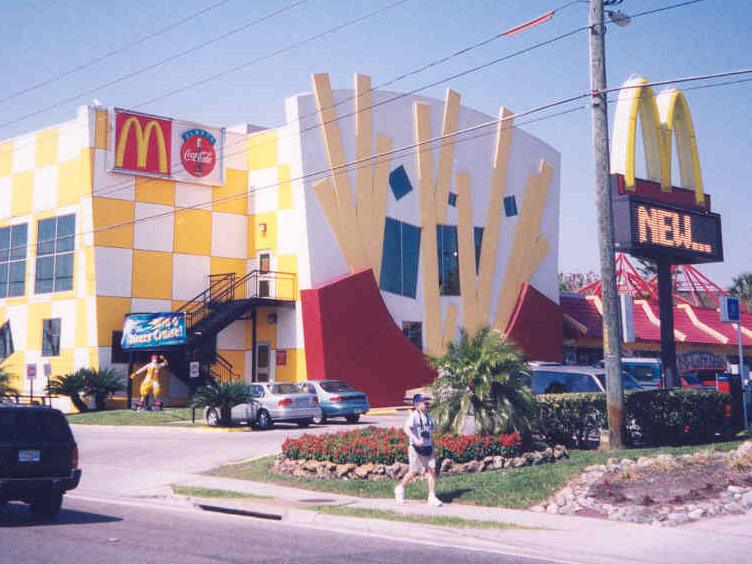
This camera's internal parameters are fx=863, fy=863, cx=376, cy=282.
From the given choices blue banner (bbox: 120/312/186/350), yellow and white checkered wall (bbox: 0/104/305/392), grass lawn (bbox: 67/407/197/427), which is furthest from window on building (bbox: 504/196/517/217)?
grass lawn (bbox: 67/407/197/427)

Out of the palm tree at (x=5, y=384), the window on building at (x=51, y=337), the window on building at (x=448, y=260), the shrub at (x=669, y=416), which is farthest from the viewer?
the window on building at (x=448, y=260)

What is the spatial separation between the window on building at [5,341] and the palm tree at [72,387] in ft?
23.5

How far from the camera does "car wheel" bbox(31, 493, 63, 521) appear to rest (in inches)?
494

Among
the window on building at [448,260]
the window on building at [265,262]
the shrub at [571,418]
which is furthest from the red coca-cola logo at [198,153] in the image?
the shrub at [571,418]

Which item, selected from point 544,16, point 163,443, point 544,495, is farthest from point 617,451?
point 163,443

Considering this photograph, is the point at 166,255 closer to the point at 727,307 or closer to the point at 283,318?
the point at 283,318

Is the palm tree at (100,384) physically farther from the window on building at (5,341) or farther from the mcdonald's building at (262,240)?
the window on building at (5,341)

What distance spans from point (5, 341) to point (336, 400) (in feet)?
66.9

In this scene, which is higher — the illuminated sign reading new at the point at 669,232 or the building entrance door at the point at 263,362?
the illuminated sign reading new at the point at 669,232

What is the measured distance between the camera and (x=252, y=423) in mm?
26875

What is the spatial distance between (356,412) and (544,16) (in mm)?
16186

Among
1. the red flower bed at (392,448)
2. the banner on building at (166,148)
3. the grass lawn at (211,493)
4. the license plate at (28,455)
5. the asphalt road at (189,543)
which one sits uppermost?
the banner on building at (166,148)

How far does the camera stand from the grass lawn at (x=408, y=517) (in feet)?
37.9

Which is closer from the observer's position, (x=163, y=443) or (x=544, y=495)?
(x=544, y=495)
